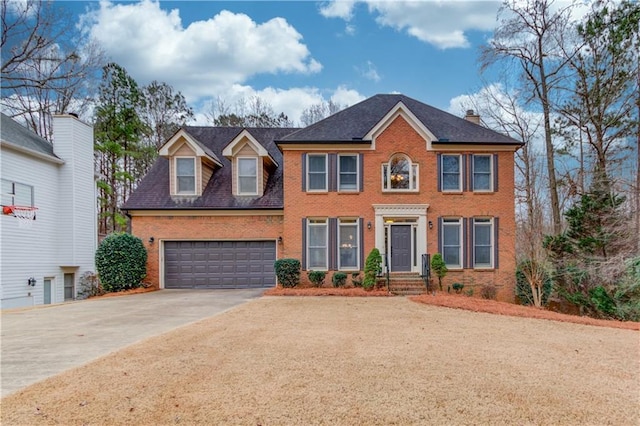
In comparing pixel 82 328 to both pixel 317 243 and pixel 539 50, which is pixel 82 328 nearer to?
pixel 317 243

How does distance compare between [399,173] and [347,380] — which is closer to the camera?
[347,380]

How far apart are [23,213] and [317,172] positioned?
11.3m

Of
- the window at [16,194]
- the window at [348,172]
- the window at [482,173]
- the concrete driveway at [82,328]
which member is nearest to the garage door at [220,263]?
the concrete driveway at [82,328]

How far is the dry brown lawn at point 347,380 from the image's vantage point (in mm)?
3580

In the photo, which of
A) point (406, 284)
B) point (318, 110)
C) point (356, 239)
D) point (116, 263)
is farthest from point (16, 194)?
point (318, 110)

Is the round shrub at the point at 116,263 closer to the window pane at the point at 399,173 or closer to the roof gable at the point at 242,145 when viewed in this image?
the roof gable at the point at 242,145

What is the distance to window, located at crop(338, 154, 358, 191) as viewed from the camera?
14.5 meters

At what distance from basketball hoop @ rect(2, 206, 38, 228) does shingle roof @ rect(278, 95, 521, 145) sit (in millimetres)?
10016

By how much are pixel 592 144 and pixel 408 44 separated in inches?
392

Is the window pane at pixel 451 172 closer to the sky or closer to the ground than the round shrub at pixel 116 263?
closer to the sky

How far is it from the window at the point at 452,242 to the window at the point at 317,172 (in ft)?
16.8

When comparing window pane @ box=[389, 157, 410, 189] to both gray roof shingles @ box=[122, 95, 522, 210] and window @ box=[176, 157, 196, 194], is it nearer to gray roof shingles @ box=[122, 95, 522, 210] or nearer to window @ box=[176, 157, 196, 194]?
gray roof shingles @ box=[122, 95, 522, 210]

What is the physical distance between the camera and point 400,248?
14.4 metres

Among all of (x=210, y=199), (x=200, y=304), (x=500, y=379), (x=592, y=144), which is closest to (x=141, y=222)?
(x=210, y=199)
